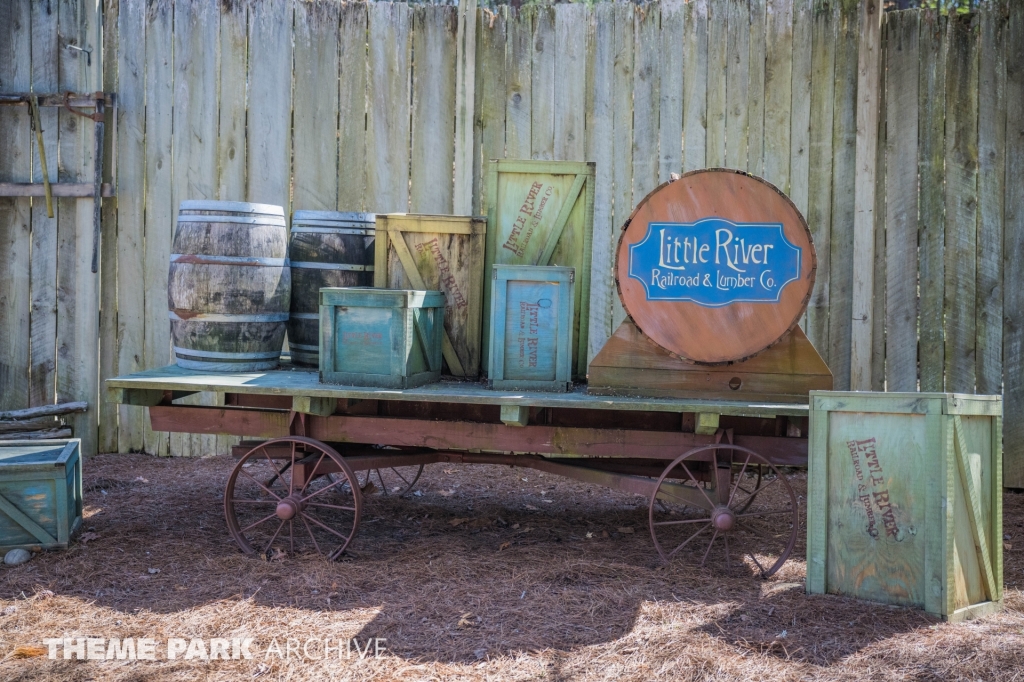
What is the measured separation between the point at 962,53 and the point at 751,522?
3.43 m

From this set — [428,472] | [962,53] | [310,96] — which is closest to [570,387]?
[428,472]

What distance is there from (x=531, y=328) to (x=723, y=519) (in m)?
1.31

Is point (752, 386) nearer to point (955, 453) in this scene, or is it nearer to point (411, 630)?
point (955, 453)

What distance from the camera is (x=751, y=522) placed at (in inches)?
231

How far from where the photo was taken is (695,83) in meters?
6.76

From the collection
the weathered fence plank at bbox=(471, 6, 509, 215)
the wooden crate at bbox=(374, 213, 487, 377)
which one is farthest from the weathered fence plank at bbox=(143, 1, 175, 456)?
the wooden crate at bbox=(374, 213, 487, 377)

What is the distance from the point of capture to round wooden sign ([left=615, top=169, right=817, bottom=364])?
4.71m

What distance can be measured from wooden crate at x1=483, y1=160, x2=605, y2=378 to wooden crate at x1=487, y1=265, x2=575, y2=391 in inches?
13.6

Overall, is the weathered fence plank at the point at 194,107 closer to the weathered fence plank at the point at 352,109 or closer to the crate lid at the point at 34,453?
the weathered fence plank at the point at 352,109

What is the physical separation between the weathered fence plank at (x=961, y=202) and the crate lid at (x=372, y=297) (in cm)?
373

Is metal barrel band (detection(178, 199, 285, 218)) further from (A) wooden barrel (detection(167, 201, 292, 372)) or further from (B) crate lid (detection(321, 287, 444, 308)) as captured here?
(B) crate lid (detection(321, 287, 444, 308))

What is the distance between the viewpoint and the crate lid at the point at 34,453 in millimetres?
4910

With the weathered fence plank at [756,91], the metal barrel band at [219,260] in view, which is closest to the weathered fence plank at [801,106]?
the weathered fence plank at [756,91]

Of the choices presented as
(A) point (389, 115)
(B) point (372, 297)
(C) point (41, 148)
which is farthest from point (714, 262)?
(C) point (41, 148)
